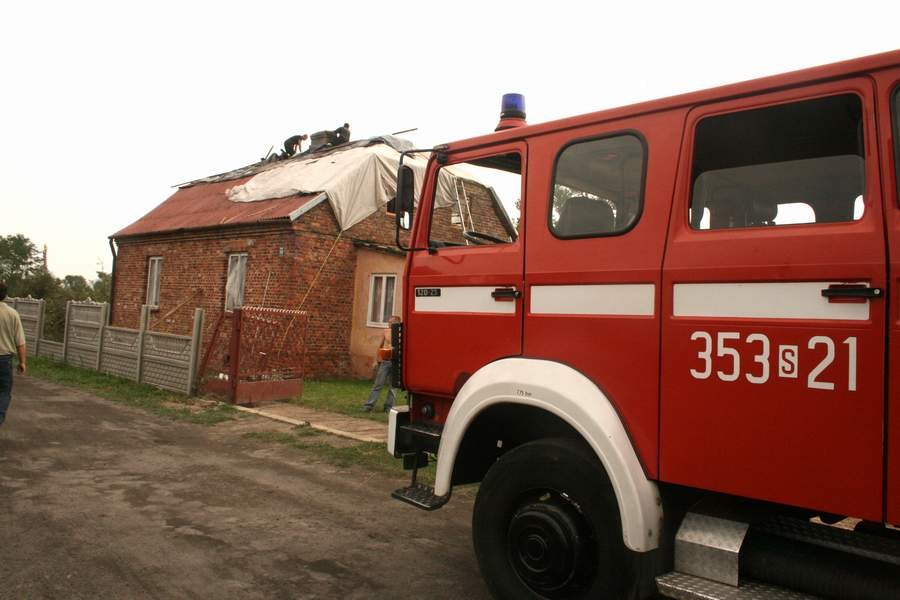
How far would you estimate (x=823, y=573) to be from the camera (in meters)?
2.58

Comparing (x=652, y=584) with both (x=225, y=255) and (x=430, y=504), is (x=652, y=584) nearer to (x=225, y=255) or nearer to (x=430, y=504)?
(x=430, y=504)

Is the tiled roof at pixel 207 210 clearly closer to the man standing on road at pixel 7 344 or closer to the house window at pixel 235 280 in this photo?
the house window at pixel 235 280

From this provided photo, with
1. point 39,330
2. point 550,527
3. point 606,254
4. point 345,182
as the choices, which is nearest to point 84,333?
point 39,330

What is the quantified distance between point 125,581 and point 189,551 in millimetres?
557

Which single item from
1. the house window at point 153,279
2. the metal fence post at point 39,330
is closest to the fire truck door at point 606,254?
the metal fence post at point 39,330

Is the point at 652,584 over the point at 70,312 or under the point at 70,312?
under

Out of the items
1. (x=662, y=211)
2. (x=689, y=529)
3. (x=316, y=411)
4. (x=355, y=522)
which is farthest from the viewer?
(x=316, y=411)

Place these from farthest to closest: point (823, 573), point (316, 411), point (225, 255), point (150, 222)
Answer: point (150, 222) → point (225, 255) → point (316, 411) → point (823, 573)

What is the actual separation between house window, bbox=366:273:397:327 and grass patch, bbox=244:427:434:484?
6.80 metres

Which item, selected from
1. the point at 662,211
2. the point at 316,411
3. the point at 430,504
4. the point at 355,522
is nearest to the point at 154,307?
the point at 316,411

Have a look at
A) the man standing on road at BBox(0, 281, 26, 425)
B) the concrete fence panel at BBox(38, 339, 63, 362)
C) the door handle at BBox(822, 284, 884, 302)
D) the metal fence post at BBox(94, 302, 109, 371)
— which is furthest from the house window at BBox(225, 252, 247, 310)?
the door handle at BBox(822, 284, 884, 302)

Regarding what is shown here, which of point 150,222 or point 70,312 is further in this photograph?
point 150,222

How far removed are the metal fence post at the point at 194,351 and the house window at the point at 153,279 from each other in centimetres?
880

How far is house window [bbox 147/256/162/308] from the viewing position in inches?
749
